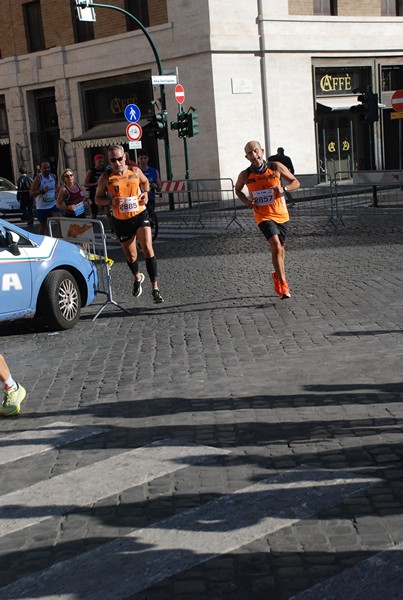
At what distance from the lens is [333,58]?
35.7 metres

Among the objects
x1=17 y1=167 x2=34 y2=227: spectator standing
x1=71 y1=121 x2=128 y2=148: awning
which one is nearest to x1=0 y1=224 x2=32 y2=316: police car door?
x1=17 y1=167 x2=34 y2=227: spectator standing

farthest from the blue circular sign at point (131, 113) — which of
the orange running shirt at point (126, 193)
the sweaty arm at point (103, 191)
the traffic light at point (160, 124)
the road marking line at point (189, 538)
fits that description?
the road marking line at point (189, 538)

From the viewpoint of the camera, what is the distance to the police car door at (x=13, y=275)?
9562mm

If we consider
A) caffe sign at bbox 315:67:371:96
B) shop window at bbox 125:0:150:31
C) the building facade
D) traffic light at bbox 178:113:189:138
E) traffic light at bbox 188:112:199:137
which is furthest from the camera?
caffe sign at bbox 315:67:371:96

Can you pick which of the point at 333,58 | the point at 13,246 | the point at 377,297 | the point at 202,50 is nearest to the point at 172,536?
the point at 13,246

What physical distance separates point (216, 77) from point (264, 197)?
22557 mm

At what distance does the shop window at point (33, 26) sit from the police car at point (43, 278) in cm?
3072

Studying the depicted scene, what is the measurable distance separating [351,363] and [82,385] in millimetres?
2257

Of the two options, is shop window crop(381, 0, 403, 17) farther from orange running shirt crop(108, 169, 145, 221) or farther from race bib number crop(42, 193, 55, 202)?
orange running shirt crop(108, 169, 145, 221)

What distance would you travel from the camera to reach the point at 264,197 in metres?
11.2

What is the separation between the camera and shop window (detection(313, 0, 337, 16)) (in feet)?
115

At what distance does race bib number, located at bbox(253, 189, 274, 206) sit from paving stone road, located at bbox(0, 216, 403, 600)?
125 cm

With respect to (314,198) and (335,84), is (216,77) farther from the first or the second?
(314,198)

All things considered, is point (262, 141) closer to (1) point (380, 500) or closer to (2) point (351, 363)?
(2) point (351, 363)
